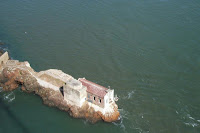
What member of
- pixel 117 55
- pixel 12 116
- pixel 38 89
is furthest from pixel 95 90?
pixel 117 55

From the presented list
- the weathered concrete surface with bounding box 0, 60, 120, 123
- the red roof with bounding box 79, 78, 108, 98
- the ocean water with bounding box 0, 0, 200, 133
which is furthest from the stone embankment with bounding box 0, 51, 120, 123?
the red roof with bounding box 79, 78, 108, 98

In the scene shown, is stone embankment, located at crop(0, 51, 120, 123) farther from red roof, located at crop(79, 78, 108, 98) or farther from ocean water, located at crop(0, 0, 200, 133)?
red roof, located at crop(79, 78, 108, 98)

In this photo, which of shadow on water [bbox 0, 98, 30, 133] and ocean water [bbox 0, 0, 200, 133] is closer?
shadow on water [bbox 0, 98, 30, 133]

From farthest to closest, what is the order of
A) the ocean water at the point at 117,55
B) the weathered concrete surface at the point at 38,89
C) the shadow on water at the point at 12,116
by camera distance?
the ocean water at the point at 117,55 → the weathered concrete surface at the point at 38,89 → the shadow on water at the point at 12,116

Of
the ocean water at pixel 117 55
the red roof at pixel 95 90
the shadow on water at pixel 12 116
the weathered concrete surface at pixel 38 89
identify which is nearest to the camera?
the red roof at pixel 95 90

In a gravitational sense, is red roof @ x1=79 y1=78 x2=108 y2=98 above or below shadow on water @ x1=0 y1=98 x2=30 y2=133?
above

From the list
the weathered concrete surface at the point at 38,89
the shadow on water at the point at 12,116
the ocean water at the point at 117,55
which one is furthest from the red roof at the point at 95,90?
the shadow on water at the point at 12,116

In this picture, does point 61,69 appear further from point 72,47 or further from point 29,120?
point 29,120

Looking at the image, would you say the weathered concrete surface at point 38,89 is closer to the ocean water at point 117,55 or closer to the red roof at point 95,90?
the ocean water at point 117,55
